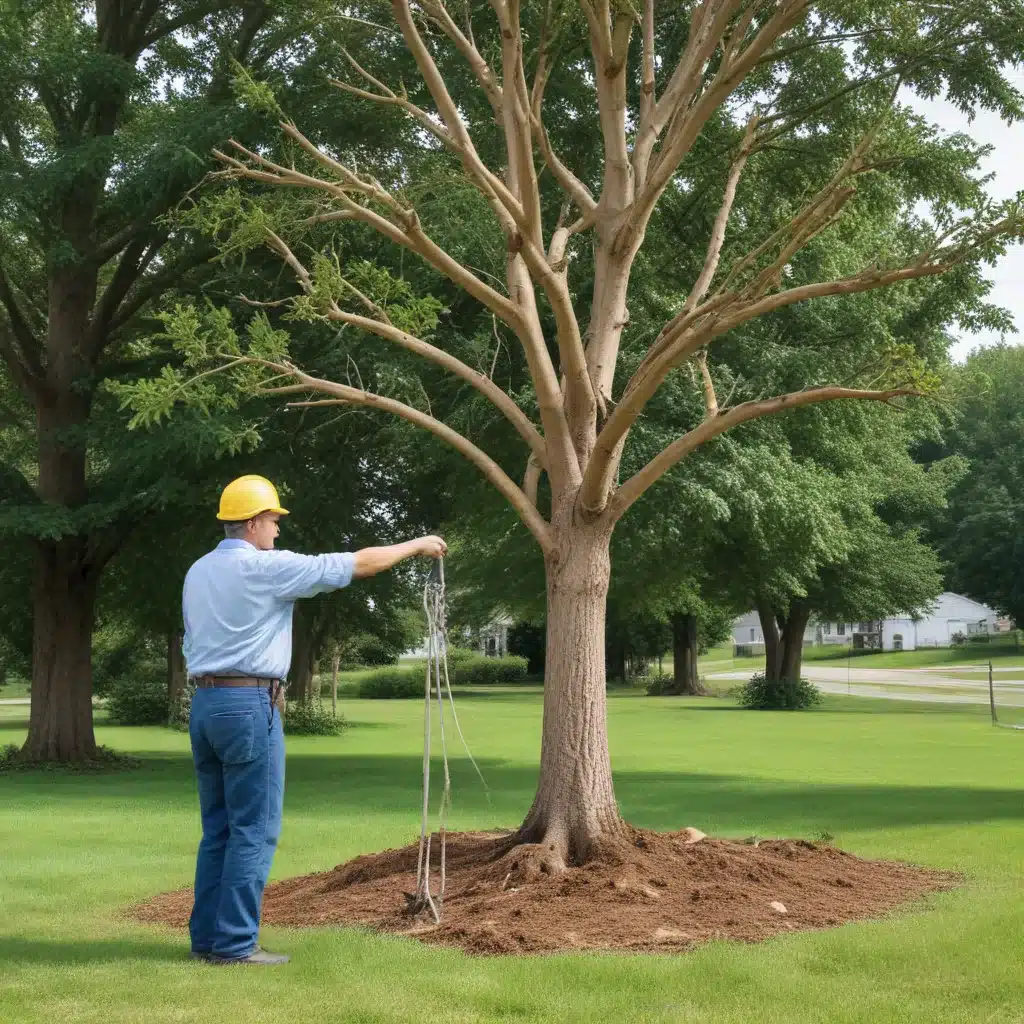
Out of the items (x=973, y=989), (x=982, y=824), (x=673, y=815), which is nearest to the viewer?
(x=973, y=989)

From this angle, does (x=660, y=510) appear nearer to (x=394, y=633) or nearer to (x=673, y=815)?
(x=673, y=815)

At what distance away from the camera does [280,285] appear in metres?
18.7

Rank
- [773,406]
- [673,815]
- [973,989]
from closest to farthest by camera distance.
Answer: [973,989]
[773,406]
[673,815]

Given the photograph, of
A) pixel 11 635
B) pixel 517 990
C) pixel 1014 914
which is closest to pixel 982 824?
pixel 1014 914

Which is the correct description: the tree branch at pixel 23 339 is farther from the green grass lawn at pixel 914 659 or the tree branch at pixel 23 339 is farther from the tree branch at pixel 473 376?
the green grass lawn at pixel 914 659

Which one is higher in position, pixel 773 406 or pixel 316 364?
pixel 316 364

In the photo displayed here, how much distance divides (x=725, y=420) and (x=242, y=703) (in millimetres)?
4444

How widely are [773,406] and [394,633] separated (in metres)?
28.2

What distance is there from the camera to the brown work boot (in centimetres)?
654

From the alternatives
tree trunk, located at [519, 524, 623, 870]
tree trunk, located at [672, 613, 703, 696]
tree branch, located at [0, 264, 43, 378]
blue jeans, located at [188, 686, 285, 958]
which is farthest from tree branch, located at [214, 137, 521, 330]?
tree trunk, located at [672, 613, 703, 696]

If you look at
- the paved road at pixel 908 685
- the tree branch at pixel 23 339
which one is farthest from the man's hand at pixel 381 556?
the paved road at pixel 908 685

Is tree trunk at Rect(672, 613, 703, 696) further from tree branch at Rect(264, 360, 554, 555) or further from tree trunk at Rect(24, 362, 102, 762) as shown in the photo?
tree branch at Rect(264, 360, 554, 555)

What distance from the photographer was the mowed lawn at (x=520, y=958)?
19.0ft

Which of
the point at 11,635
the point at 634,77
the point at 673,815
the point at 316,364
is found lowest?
the point at 673,815
